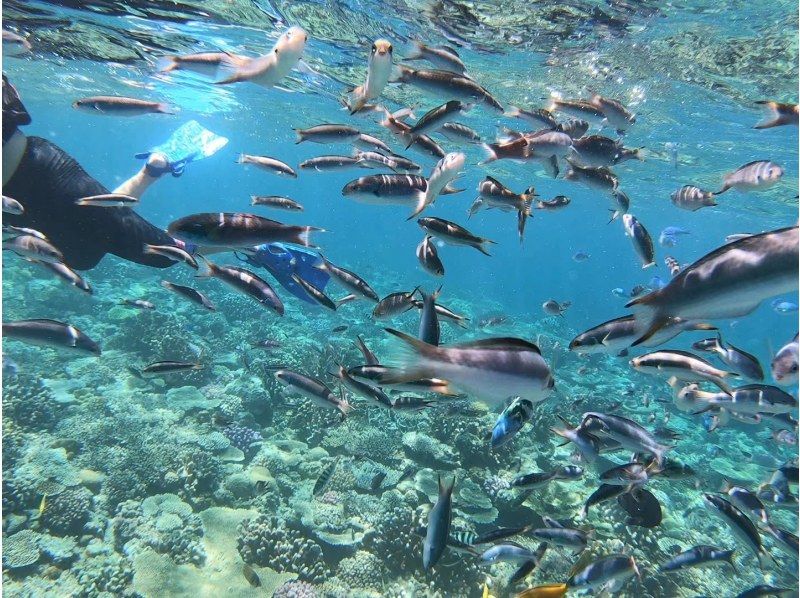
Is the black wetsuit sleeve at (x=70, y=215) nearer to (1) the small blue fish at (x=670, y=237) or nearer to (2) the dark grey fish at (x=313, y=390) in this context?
(2) the dark grey fish at (x=313, y=390)

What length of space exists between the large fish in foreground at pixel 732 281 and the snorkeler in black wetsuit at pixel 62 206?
6.88m

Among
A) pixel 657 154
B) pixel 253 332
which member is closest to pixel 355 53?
pixel 253 332

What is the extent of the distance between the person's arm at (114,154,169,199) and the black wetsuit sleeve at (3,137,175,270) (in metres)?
1.07

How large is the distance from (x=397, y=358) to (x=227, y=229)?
207 cm

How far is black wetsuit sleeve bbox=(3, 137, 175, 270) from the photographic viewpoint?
5.95 meters

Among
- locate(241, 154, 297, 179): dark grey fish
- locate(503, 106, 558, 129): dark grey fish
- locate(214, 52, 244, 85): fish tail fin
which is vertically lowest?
locate(241, 154, 297, 179): dark grey fish

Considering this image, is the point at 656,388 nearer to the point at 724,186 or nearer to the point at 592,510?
the point at 592,510

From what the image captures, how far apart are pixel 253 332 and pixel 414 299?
496 inches

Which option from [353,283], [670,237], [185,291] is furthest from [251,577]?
[670,237]

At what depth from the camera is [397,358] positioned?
7.35 feet

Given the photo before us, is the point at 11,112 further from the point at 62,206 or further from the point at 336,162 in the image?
the point at 336,162

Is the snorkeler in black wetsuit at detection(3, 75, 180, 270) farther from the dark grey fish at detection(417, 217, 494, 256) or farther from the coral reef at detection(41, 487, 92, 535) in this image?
the dark grey fish at detection(417, 217, 494, 256)

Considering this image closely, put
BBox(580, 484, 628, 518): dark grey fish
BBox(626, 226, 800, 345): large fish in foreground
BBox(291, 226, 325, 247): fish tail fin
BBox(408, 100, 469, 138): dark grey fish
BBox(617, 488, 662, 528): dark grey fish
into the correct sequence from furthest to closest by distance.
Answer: BBox(617, 488, 662, 528): dark grey fish → BBox(408, 100, 469, 138): dark grey fish → BBox(580, 484, 628, 518): dark grey fish → BBox(291, 226, 325, 247): fish tail fin → BBox(626, 226, 800, 345): large fish in foreground

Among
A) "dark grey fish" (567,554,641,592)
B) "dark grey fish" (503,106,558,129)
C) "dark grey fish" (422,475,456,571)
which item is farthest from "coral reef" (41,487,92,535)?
"dark grey fish" (503,106,558,129)
